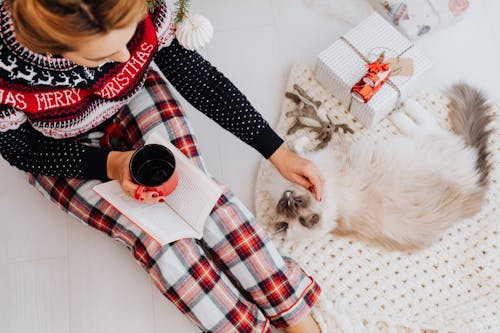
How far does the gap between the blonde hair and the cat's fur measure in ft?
2.27

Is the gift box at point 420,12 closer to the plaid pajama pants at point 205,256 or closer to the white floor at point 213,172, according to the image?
the white floor at point 213,172

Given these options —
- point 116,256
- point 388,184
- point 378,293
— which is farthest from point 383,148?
point 116,256

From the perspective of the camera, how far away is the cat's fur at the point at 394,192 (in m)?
1.22

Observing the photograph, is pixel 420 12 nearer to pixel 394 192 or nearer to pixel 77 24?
pixel 394 192

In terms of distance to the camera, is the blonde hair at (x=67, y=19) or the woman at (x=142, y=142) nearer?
the blonde hair at (x=67, y=19)

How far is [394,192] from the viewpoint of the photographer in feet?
4.04

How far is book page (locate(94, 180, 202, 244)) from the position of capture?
3.18ft

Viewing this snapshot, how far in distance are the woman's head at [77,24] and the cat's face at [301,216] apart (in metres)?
0.65

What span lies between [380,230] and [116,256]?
29.9 inches

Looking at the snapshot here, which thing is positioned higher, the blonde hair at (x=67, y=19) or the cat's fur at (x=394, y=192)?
the blonde hair at (x=67, y=19)

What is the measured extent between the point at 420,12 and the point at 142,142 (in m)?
1.01

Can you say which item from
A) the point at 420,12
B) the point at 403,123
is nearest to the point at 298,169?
the point at 403,123

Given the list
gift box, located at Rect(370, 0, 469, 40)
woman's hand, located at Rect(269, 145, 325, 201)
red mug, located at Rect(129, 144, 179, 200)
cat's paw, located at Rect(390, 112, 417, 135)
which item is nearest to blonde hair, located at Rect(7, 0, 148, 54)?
red mug, located at Rect(129, 144, 179, 200)

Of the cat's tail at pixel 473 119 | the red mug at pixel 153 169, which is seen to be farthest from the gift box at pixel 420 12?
the red mug at pixel 153 169
